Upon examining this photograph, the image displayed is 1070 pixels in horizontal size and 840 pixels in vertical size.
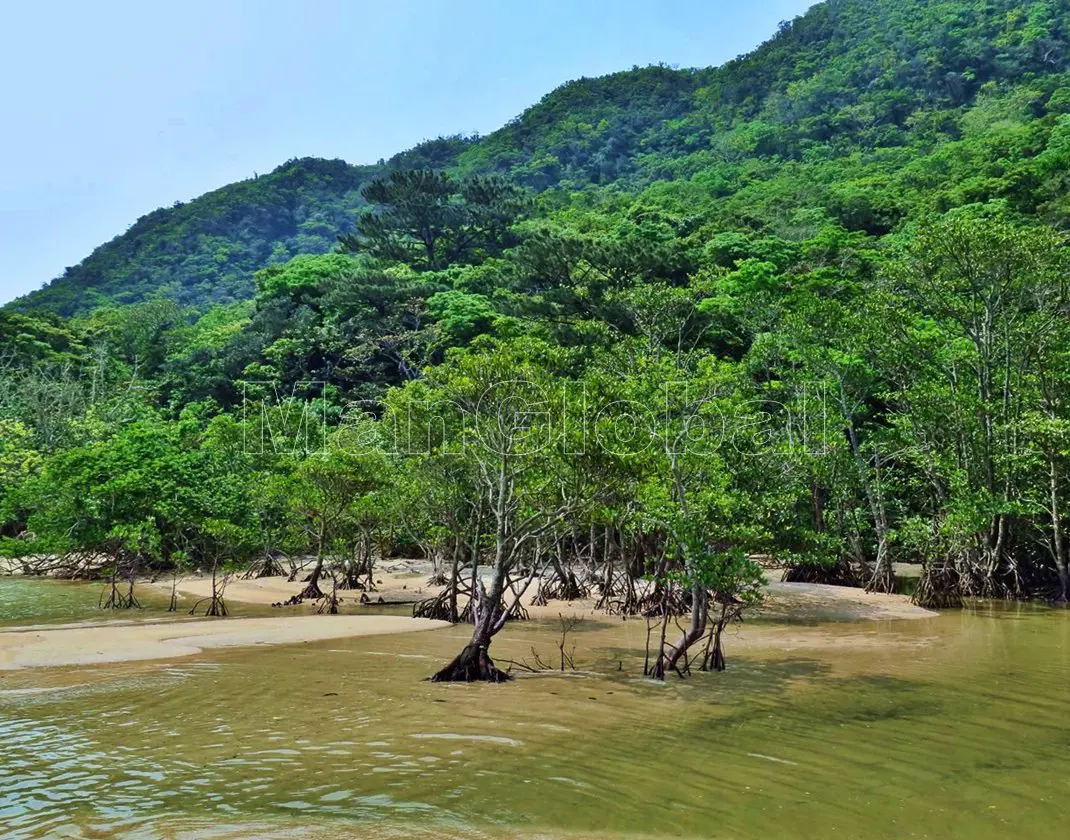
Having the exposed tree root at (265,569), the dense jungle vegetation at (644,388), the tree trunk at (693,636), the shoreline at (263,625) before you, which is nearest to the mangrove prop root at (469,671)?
the dense jungle vegetation at (644,388)

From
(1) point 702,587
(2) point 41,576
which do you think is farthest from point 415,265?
(1) point 702,587

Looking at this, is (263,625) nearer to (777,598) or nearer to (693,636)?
(693,636)

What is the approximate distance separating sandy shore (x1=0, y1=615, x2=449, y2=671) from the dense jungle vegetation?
213 centimetres

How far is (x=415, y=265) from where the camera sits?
5816cm

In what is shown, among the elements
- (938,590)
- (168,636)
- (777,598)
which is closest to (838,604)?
(777,598)

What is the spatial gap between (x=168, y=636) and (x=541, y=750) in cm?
1071

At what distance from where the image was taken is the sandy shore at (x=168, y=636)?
44.3ft

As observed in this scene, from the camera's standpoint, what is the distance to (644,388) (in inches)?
600

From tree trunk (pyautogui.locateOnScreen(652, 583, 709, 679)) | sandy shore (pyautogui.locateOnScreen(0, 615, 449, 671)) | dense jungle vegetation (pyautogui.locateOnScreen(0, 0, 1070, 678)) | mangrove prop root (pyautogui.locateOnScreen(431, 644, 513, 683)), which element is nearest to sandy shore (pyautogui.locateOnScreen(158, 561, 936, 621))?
dense jungle vegetation (pyautogui.locateOnScreen(0, 0, 1070, 678))

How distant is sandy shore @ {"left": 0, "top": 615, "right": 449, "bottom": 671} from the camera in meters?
13.5

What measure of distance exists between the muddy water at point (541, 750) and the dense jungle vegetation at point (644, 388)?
71.4 inches

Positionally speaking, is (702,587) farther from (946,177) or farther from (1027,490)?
(946,177)

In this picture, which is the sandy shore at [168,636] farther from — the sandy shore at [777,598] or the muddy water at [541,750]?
the sandy shore at [777,598]

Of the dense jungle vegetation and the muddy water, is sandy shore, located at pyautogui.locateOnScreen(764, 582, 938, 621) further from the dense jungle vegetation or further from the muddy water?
the muddy water
